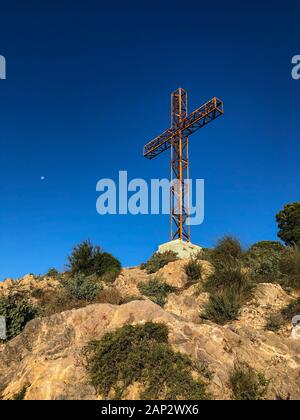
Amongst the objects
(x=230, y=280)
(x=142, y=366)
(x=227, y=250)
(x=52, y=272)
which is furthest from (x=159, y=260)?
(x=142, y=366)

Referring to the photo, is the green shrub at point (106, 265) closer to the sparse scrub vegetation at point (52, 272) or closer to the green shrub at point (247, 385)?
the sparse scrub vegetation at point (52, 272)

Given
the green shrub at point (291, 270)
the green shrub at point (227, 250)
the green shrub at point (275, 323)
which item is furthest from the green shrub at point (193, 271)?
the green shrub at point (275, 323)

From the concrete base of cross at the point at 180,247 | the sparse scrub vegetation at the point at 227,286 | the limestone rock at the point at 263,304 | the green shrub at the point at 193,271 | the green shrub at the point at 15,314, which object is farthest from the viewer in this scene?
the concrete base of cross at the point at 180,247

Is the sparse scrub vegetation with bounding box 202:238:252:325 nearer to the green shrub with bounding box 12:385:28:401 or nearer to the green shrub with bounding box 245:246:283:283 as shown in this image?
the green shrub with bounding box 245:246:283:283

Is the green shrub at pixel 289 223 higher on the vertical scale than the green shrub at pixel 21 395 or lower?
higher

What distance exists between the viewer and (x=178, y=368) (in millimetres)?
5684

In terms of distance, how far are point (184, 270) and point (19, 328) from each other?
900 centimetres

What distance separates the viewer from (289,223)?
110 ft

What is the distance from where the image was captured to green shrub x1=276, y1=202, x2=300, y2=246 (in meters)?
31.8

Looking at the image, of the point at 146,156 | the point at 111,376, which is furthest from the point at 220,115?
the point at 111,376

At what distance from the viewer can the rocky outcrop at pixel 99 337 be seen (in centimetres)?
569

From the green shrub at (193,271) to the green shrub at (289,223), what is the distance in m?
18.3

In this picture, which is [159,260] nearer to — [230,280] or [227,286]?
[230,280]
